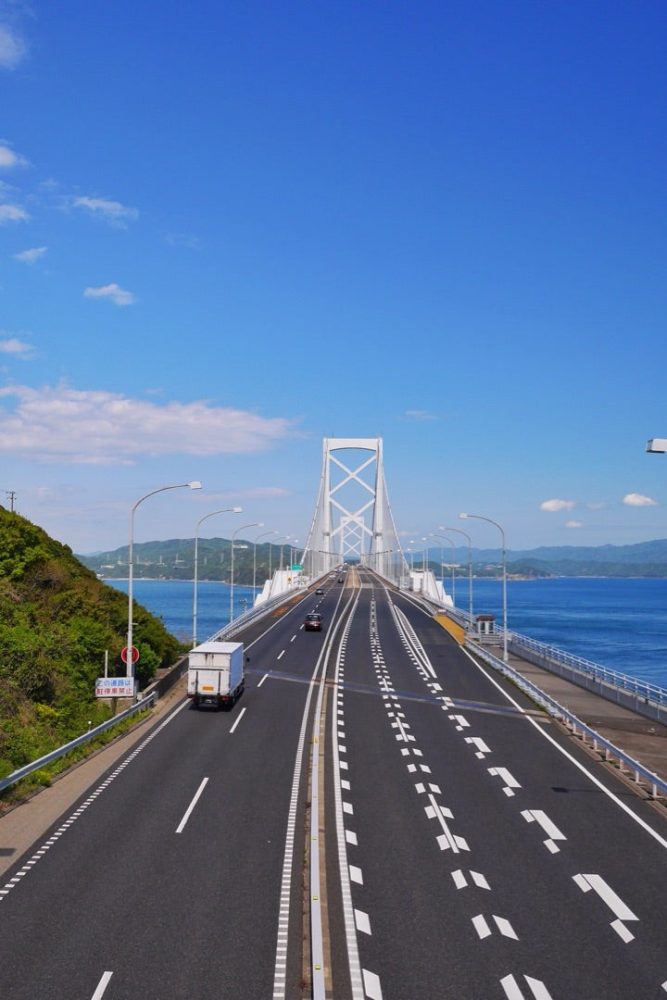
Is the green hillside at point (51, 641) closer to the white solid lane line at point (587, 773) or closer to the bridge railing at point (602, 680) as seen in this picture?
the white solid lane line at point (587, 773)

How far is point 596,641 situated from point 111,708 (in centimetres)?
10933

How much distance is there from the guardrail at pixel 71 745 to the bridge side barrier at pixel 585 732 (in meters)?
15.3

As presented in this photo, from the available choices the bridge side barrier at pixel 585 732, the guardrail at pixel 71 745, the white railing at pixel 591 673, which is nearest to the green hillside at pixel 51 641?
the guardrail at pixel 71 745

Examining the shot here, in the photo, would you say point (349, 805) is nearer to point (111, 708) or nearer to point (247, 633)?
point (111, 708)

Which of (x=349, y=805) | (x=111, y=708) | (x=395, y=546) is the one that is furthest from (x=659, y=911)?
(x=395, y=546)

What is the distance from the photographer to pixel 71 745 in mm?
24547

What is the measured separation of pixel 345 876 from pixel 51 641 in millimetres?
22595

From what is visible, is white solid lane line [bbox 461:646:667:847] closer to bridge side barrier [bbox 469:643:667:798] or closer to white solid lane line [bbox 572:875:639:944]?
bridge side barrier [bbox 469:643:667:798]

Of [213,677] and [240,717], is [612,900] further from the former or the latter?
[213,677]

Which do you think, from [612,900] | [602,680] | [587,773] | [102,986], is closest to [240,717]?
[587,773]

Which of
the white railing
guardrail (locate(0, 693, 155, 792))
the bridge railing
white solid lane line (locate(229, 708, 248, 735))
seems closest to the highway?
white solid lane line (locate(229, 708, 248, 735))

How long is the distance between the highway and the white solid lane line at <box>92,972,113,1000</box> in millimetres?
25

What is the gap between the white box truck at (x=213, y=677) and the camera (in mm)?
33125

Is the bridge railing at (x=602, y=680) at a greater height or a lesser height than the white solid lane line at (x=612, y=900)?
lesser
